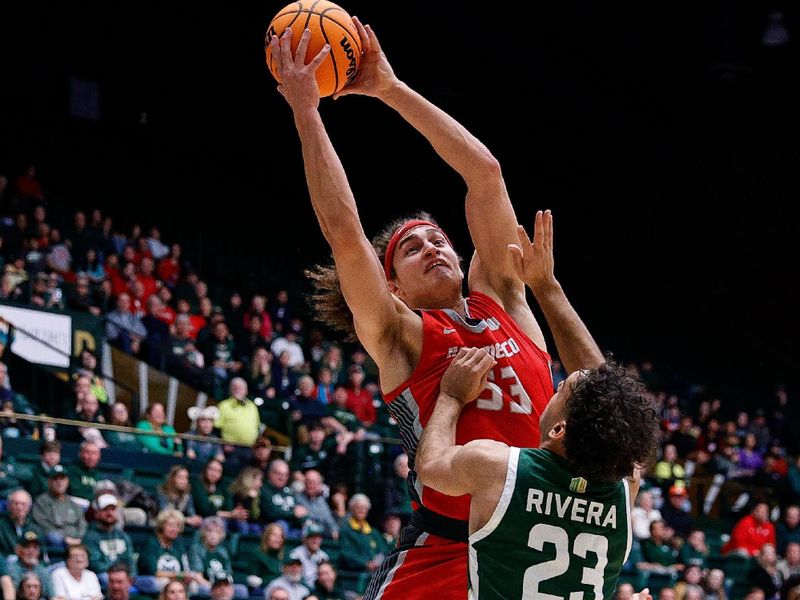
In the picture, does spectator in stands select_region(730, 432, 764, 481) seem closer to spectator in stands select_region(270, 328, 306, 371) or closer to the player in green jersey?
spectator in stands select_region(270, 328, 306, 371)

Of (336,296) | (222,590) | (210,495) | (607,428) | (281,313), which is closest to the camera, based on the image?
(607,428)

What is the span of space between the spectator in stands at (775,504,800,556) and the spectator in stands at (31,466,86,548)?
28.6ft

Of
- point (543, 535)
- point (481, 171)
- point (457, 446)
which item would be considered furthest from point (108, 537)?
point (543, 535)

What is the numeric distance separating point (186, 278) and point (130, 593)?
7.34m

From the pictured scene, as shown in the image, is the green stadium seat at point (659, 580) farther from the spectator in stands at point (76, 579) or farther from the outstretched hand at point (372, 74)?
the outstretched hand at point (372, 74)

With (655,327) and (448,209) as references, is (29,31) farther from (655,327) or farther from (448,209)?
(655,327)

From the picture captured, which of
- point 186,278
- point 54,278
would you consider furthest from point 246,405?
point 186,278

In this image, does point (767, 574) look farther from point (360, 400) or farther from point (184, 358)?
point (184, 358)

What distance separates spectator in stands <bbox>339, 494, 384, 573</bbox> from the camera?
11.6 m

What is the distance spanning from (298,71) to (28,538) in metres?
6.17

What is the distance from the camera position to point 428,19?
759 inches

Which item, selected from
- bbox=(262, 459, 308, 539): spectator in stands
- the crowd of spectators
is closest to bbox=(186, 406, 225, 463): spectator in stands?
A: the crowd of spectators

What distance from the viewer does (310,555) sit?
1112 centimetres

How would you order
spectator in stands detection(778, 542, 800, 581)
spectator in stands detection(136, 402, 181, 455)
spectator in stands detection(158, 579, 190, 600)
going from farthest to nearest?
spectator in stands detection(778, 542, 800, 581)
spectator in stands detection(136, 402, 181, 455)
spectator in stands detection(158, 579, 190, 600)
